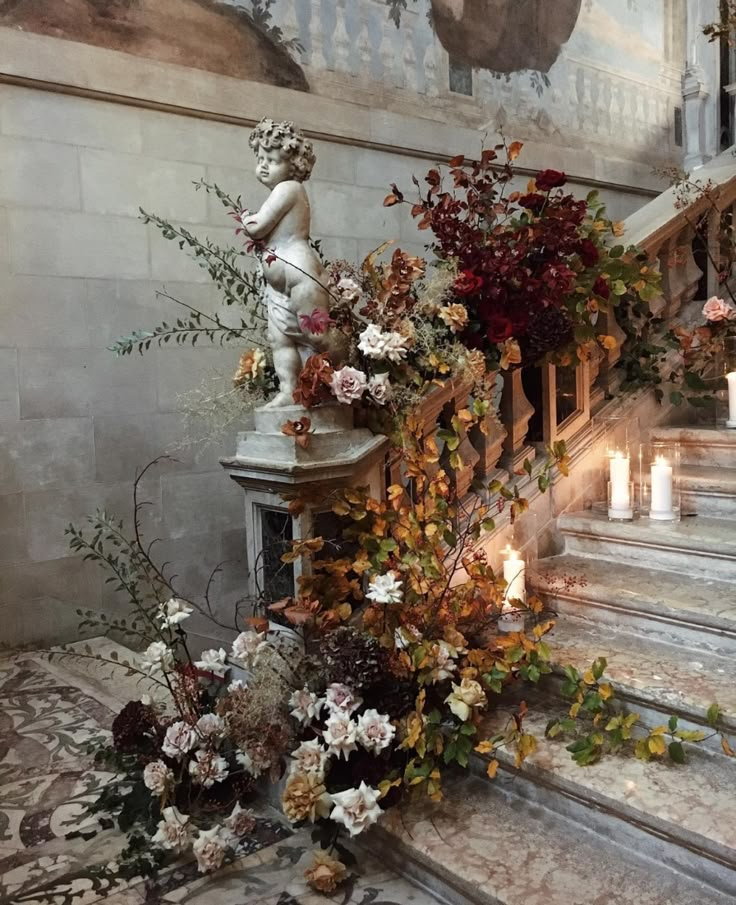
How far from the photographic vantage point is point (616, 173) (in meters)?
5.93

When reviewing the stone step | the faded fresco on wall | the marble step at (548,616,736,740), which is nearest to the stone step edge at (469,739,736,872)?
the marble step at (548,616,736,740)

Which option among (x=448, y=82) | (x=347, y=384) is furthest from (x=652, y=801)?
(x=448, y=82)

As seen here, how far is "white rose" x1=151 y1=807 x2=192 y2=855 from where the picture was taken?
6.08ft

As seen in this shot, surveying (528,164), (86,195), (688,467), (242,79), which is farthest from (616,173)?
(86,195)

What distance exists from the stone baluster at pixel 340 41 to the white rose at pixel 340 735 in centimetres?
373

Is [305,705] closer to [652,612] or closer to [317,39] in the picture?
[652,612]

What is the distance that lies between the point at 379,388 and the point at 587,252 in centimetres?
87

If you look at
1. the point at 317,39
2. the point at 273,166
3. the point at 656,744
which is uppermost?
the point at 317,39

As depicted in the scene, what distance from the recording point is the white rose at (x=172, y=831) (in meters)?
1.85

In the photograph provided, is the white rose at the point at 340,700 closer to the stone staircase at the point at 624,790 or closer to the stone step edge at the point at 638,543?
the stone staircase at the point at 624,790

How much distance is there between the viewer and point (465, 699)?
196 centimetres

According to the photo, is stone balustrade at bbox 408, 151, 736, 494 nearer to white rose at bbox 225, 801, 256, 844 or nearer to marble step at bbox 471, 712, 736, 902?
marble step at bbox 471, 712, 736, 902

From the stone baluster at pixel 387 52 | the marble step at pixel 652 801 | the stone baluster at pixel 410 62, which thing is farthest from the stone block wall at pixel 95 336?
the marble step at pixel 652 801

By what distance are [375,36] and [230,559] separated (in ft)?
10.3
